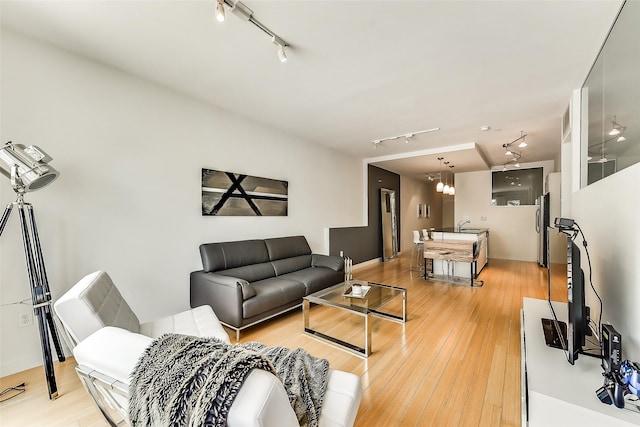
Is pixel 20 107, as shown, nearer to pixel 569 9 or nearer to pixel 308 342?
pixel 308 342

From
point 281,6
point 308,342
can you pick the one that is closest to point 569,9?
point 281,6

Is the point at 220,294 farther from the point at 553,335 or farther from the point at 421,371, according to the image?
the point at 553,335

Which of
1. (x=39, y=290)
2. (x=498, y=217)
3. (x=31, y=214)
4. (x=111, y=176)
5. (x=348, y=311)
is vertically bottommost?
(x=348, y=311)

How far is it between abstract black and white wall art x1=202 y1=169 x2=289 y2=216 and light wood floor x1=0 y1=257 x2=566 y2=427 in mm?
1608

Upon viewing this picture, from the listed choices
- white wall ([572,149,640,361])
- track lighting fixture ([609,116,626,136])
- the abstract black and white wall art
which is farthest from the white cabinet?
the abstract black and white wall art

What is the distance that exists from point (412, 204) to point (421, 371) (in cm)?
736

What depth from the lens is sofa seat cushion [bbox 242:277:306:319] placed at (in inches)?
106

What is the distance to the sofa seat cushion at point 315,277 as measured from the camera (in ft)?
11.2

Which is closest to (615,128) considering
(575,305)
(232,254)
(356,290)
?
(575,305)

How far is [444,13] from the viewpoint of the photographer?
186 centimetres

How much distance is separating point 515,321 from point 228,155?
4.22m

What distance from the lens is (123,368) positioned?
885 millimetres

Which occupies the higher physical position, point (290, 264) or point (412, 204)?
point (412, 204)

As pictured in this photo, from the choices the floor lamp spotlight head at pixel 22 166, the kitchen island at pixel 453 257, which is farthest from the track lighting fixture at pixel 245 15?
the kitchen island at pixel 453 257
